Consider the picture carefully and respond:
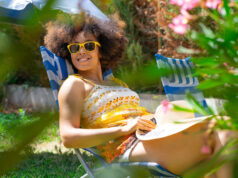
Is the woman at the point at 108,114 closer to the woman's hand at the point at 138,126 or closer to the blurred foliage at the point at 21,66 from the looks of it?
the woman's hand at the point at 138,126

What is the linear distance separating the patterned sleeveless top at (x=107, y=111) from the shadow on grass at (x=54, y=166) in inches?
35.6

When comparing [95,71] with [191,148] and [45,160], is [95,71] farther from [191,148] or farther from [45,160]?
[45,160]

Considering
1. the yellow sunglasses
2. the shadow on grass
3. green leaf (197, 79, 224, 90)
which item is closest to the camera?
green leaf (197, 79, 224, 90)

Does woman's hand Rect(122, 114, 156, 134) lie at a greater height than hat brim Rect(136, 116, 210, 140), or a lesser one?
lesser

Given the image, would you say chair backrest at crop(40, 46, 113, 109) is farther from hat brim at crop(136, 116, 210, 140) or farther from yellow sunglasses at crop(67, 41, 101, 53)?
hat brim at crop(136, 116, 210, 140)

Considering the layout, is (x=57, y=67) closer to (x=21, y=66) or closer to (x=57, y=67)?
(x=57, y=67)

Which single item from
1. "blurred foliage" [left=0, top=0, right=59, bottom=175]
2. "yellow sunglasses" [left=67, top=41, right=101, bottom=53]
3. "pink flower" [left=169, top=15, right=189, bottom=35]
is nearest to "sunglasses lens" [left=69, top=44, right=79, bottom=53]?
"yellow sunglasses" [left=67, top=41, right=101, bottom=53]

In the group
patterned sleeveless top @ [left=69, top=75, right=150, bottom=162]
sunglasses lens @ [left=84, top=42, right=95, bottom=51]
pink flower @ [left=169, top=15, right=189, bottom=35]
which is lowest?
patterned sleeveless top @ [left=69, top=75, right=150, bottom=162]

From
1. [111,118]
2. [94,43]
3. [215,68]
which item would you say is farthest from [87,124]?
[215,68]

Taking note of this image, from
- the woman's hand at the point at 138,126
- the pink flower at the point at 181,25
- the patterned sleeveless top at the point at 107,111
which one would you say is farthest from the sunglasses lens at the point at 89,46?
the pink flower at the point at 181,25

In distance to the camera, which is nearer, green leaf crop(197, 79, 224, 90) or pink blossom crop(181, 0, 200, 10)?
green leaf crop(197, 79, 224, 90)

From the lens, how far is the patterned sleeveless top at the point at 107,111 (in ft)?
7.05

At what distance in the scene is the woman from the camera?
1770 mm

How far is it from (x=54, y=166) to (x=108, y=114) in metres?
1.39
